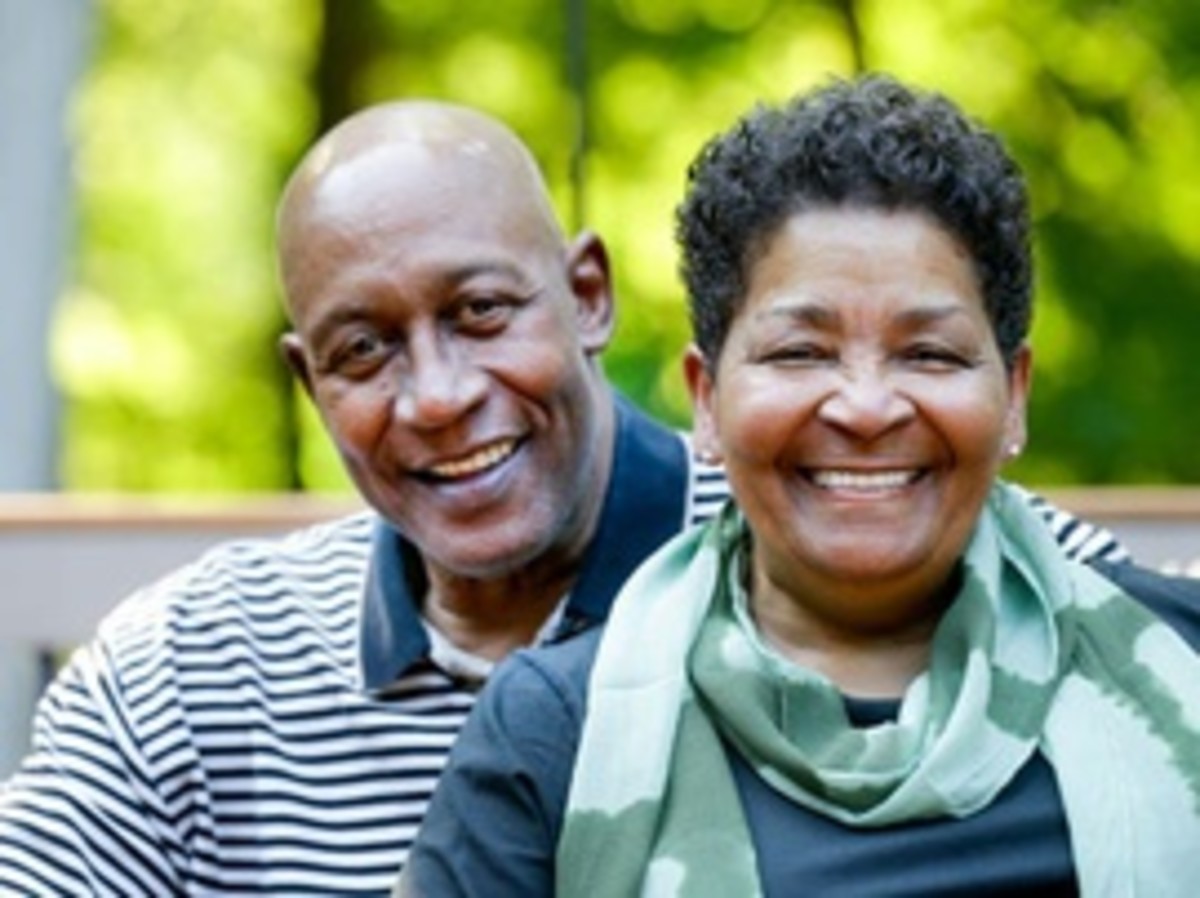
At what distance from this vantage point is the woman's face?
2.48 metres

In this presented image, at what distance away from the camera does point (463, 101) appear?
532 centimetres

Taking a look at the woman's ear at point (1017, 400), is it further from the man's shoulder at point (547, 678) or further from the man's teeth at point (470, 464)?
the man's teeth at point (470, 464)

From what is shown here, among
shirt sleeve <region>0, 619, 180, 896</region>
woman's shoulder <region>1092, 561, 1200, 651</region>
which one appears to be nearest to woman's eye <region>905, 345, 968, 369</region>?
woman's shoulder <region>1092, 561, 1200, 651</region>

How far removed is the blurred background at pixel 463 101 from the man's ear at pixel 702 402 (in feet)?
8.01

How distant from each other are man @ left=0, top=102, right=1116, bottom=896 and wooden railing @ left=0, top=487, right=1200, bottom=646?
1043 mm

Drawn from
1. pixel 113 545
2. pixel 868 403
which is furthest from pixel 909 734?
pixel 113 545

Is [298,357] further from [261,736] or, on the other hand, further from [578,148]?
[578,148]

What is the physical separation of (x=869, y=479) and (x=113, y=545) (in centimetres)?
188

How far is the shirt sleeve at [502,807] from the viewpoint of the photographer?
2.45 metres

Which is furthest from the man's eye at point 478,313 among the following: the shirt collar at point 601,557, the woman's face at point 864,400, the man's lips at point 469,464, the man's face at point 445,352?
the woman's face at point 864,400

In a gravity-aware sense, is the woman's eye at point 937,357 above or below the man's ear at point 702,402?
above

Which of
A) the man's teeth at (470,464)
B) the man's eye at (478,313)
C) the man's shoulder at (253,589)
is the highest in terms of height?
the man's eye at (478,313)

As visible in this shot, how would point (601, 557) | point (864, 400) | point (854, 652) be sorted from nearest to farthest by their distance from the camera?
1. point (864, 400)
2. point (854, 652)
3. point (601, 557)

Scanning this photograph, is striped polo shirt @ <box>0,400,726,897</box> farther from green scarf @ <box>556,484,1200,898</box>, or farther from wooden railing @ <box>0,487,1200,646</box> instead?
wooden railing @ <box>0,487,1200,646</box>
